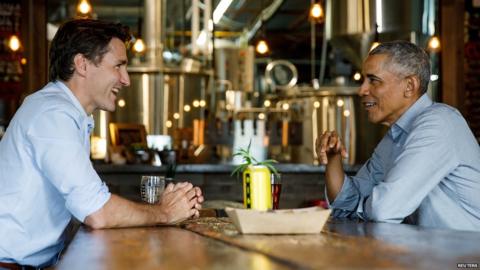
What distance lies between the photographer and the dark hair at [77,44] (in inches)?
120

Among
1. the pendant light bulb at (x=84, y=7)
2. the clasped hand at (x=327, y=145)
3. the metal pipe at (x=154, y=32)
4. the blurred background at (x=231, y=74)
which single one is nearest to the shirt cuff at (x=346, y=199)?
the clasped hand at (x=327, y=145)

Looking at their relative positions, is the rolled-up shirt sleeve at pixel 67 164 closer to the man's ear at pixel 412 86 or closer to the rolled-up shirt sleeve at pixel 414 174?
the rolled-up shirt sleeve at pixel 414 174

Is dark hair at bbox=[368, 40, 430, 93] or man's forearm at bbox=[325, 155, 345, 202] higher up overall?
dark hair at bbox=[368, 40, 430, 93]

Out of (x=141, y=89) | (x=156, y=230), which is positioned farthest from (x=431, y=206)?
(x=141, y=89)

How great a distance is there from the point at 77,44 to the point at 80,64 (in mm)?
73

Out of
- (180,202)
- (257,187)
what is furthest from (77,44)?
(257,187)

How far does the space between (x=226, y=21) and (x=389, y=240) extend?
1299 centimetres

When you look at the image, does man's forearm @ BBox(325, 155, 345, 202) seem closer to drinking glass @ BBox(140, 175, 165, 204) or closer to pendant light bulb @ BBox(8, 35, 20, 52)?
drinking glass @ BBox(140, 175, 165, 204)

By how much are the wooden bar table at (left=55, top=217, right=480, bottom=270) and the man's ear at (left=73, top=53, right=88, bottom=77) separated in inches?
27.2

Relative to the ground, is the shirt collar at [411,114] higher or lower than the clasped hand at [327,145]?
higher

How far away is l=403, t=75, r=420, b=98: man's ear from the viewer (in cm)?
344

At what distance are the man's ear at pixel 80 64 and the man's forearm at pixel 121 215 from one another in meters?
0.55

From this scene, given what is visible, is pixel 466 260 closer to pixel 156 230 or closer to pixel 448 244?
pixel 448 244

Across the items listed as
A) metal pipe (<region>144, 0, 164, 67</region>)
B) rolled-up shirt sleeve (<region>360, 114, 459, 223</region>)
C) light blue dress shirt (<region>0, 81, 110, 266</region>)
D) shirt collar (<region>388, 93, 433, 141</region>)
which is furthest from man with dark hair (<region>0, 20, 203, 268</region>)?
metal pipe (<region>144, 0, 164, 67</region>)
